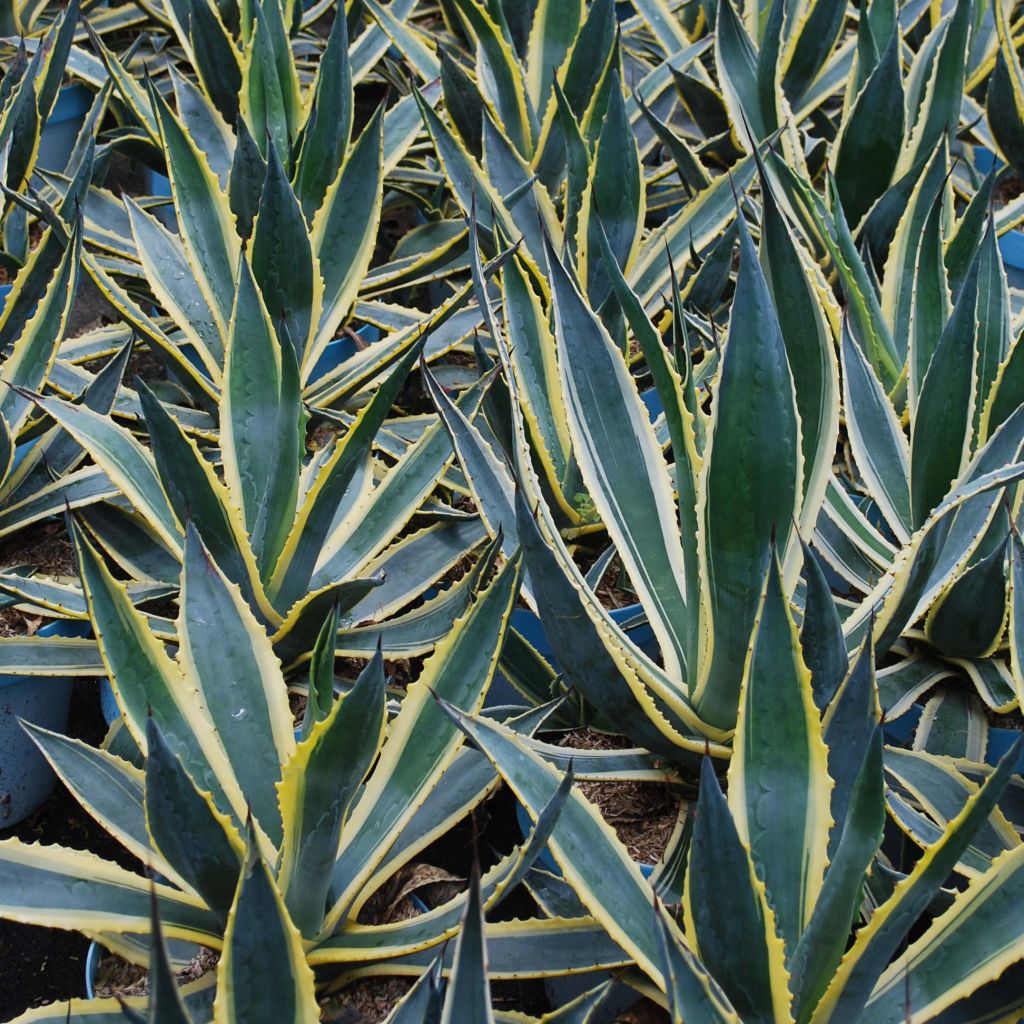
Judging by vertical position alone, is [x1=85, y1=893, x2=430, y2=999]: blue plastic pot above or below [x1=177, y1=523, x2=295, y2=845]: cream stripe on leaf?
below

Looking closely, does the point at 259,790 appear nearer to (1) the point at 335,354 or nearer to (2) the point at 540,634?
(2) the point at 540,634

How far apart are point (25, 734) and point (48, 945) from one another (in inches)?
8.8

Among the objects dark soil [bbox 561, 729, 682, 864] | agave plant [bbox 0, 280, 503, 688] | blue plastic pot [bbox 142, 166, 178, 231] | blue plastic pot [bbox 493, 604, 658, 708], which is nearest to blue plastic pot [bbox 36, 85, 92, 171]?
blue plastic pot [bbox 142, 166, 178, 231]

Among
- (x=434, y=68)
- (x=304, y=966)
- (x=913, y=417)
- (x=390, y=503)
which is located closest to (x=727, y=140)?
(x=434, y=68)

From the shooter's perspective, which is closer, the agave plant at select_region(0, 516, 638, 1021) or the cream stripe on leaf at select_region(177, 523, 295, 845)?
the agave plant at select_region(0, 516, 638, 1021)

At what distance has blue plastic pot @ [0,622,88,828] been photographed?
1.31 metres

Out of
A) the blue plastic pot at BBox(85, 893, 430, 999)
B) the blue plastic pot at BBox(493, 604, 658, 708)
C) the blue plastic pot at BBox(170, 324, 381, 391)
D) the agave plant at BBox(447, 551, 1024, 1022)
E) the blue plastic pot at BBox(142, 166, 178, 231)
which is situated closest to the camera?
the agave plant at BBox(447, 551, 1024, 1022)

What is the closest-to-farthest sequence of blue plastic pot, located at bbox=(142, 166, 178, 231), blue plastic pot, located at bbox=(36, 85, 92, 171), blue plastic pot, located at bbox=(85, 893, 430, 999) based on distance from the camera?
blue plastic pot, located at bbox=(85, 893, 430, 999)
blue plastic pot, located at bbox=(142, 166, 178, 231)
blue plastic pot, located at bbox=(36, 85, 92, 171)

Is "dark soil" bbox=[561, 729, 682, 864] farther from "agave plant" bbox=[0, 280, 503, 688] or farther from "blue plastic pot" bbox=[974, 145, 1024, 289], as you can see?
"blue plastic pot" bbox=[974, 145, 1024, 289]

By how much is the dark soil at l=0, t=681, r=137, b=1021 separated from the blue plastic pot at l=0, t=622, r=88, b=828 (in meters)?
0.02

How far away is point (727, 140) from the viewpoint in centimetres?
189

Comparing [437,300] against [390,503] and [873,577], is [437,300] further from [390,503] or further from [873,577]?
[873,577]

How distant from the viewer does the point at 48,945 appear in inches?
52.1

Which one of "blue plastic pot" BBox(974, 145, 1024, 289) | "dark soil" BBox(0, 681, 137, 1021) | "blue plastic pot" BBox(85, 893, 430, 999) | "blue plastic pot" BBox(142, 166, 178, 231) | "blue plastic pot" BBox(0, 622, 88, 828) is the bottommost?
"dark soil" BBox(0, 681, 137, 1021)
